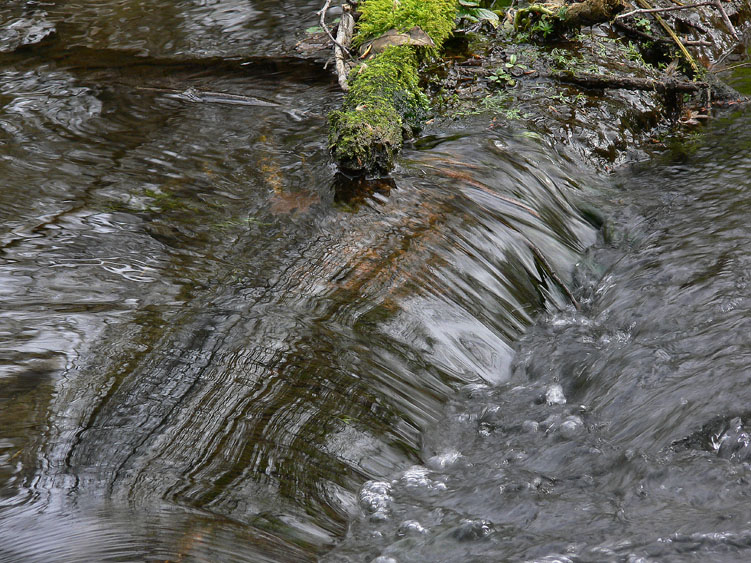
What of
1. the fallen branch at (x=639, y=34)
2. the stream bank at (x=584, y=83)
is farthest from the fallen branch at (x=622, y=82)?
the fallen branch at (x=639, y=34)

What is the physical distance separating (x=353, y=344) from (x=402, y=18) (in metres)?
4.10

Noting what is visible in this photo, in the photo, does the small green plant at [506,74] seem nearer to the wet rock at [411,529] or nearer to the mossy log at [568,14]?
the mossy log at [568,14]

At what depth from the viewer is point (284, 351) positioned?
313cm

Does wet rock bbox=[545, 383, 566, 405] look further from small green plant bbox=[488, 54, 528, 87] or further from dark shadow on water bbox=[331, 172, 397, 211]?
small green plant bbox=[488, 54, 528, 87]

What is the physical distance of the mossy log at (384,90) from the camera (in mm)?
4590

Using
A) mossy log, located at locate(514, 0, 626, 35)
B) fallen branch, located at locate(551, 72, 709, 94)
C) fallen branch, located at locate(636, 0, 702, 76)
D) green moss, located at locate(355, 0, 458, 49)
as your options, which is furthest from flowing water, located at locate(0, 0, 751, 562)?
mossy log, located at locate(514, 0, 626, 35)

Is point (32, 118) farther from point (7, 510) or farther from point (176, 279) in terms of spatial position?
point (7, 510)

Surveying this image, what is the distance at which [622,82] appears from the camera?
19.7 ft

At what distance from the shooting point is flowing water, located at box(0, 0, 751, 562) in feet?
8.00

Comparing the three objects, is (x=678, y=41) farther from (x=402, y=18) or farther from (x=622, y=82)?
(x=402, y=18)

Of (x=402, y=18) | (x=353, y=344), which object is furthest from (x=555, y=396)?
(x=402, y=18)

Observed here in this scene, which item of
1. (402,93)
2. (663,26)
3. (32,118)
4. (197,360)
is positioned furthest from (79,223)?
(663,26)

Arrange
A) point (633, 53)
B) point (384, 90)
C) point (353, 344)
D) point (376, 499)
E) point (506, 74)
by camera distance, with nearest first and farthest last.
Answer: point (376, 499) < point (353, 344) < point (384, 90) < point (506, 74) < point (633, 53)

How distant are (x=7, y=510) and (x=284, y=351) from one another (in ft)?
4.19
